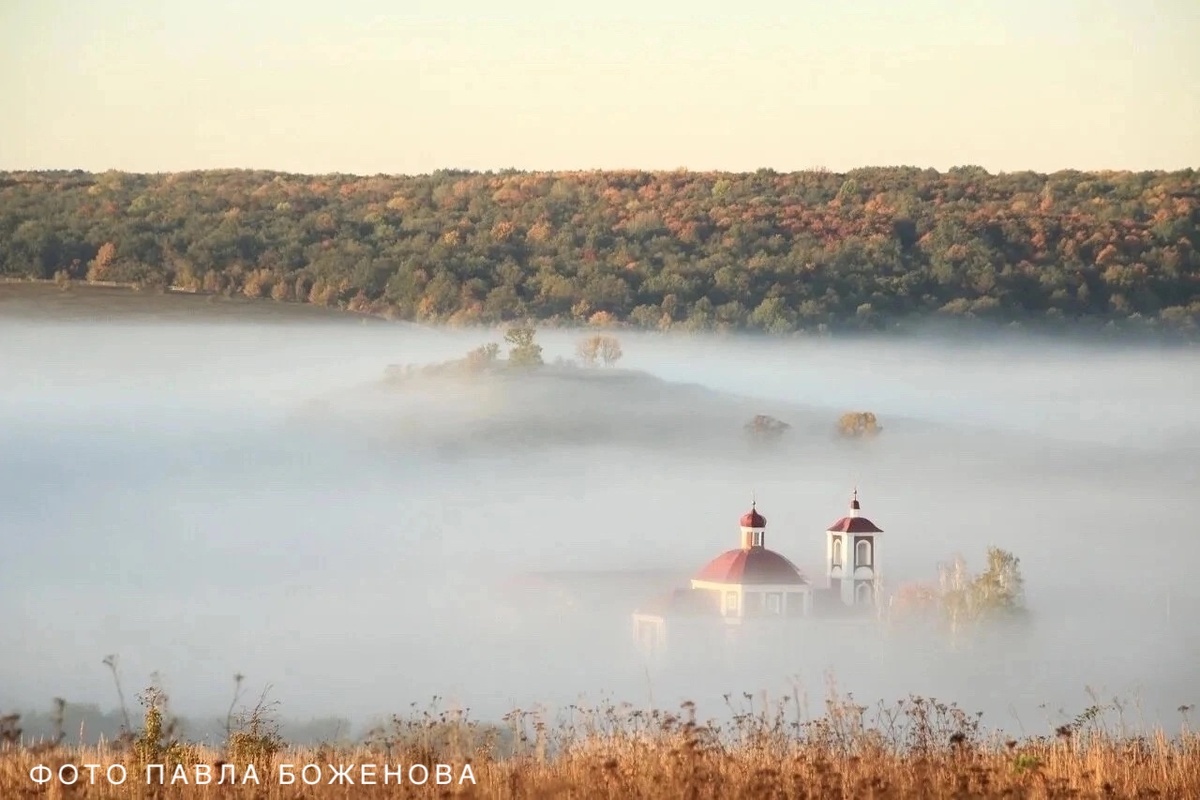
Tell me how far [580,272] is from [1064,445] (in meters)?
11.3

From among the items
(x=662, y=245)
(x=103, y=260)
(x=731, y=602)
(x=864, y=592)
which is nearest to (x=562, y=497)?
(x=731, y=602)

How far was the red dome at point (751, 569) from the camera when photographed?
35719 millimetres

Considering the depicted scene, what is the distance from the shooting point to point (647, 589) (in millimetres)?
35844

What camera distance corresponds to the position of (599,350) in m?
32.5

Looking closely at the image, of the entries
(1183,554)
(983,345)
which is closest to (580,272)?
(983,345)

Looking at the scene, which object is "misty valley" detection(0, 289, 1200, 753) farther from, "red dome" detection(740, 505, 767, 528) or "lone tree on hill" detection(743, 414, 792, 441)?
"red dome" detection(740, 505, 767, 528)

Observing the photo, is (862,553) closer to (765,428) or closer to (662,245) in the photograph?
(765,428)

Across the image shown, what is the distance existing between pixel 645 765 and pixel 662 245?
23.8 metres

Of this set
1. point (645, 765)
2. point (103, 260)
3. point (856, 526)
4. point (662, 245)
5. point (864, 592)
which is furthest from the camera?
point (856, 526)

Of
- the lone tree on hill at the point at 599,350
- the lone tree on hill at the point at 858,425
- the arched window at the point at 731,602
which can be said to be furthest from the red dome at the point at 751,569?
the lone tree on hill at the point at 599,350

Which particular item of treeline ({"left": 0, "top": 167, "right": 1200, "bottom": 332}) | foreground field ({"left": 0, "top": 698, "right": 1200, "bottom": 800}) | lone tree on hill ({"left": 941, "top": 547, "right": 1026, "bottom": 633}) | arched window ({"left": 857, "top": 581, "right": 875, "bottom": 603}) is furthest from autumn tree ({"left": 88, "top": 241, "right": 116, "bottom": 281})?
foreground field ({"left": 0, "top": 698, "right": 1200, "bottom": 800})

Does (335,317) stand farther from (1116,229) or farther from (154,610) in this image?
(1116,229)

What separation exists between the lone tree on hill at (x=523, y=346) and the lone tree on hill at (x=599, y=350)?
2.67 ft

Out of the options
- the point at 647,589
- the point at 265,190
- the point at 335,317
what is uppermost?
the point at 265,190
